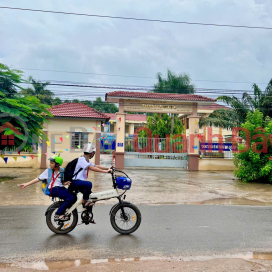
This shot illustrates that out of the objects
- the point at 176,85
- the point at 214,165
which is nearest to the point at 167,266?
the point at 214,165

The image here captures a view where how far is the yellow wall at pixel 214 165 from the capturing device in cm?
2123

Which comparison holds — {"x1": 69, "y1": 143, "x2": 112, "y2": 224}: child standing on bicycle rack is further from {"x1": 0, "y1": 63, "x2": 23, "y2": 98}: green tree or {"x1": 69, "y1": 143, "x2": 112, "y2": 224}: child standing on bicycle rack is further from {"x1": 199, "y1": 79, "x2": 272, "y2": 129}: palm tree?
{"x1": 199, "y1": 79, "x2": 272, "y2": 129}: palm tree

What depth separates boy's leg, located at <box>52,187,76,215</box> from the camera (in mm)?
5713

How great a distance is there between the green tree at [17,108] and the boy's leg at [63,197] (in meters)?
7.18

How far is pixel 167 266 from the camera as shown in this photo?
4371 millimetres

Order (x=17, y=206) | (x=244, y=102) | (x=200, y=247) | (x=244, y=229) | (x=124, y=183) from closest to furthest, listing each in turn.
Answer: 1. (x=200, y=247)
2. (x=124, y=183)
3. (x=244, y=229)
4. (x=17, y=206)
5. (x=244, y=102)

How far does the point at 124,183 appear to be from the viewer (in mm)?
5746

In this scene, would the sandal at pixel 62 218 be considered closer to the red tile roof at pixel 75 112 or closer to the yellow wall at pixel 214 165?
the red tile roof at pixel 75 112

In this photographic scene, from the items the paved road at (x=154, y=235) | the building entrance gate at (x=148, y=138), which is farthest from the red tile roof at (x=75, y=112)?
the paved road at (x=154, y=235)

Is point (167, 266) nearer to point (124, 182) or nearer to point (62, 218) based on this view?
point (124, 182)

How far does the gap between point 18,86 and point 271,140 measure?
37.2 ft

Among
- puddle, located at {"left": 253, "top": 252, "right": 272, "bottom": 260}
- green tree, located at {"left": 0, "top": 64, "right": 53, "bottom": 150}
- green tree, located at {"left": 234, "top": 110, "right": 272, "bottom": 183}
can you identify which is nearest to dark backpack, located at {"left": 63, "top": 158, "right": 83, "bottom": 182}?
puddle, located at {"left": 253, "top": 252, "right": 272, "bottom": 260}

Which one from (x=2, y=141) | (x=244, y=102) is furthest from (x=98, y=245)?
(x=244, y=102)

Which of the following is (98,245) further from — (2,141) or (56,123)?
(56,123)
